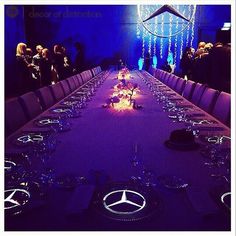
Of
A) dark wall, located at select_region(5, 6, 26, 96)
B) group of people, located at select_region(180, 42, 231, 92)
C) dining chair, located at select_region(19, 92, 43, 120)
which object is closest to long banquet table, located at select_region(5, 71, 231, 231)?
dining chair, located at select_region(19, 92, 43, 120)

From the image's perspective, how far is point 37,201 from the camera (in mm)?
1190

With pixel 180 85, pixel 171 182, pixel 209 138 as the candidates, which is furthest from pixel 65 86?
pixel 171 182

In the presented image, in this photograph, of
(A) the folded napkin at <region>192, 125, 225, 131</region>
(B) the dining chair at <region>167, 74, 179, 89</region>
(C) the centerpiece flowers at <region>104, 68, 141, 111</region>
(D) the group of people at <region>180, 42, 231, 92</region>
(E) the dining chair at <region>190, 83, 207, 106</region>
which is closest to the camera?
(A) the folded napkin at <region>192, 125, 225, 131</region>

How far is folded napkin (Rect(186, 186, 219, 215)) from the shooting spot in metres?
1.09

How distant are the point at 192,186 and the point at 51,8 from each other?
46.2 ft

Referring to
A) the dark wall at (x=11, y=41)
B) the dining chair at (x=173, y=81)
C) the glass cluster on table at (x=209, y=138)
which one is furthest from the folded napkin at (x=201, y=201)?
the dark wall at (x=11, y=41)

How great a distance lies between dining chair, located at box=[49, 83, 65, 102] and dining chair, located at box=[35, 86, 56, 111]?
0.10 meters

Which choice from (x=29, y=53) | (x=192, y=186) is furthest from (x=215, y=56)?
(x=29, y=53)

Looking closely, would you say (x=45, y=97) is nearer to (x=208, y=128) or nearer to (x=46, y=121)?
(x=46, y=121)

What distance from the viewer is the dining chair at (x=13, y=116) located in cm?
260

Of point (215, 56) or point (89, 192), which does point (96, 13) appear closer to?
point (215, 56)

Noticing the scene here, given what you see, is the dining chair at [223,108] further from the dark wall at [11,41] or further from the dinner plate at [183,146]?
the dark wall at [11,41]

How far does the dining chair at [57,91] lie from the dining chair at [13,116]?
1114 millimetres

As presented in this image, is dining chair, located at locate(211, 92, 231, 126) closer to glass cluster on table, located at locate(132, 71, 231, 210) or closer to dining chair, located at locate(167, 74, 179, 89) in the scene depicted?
glass cluster on table, located at locate(132, 71, 231, 210)
